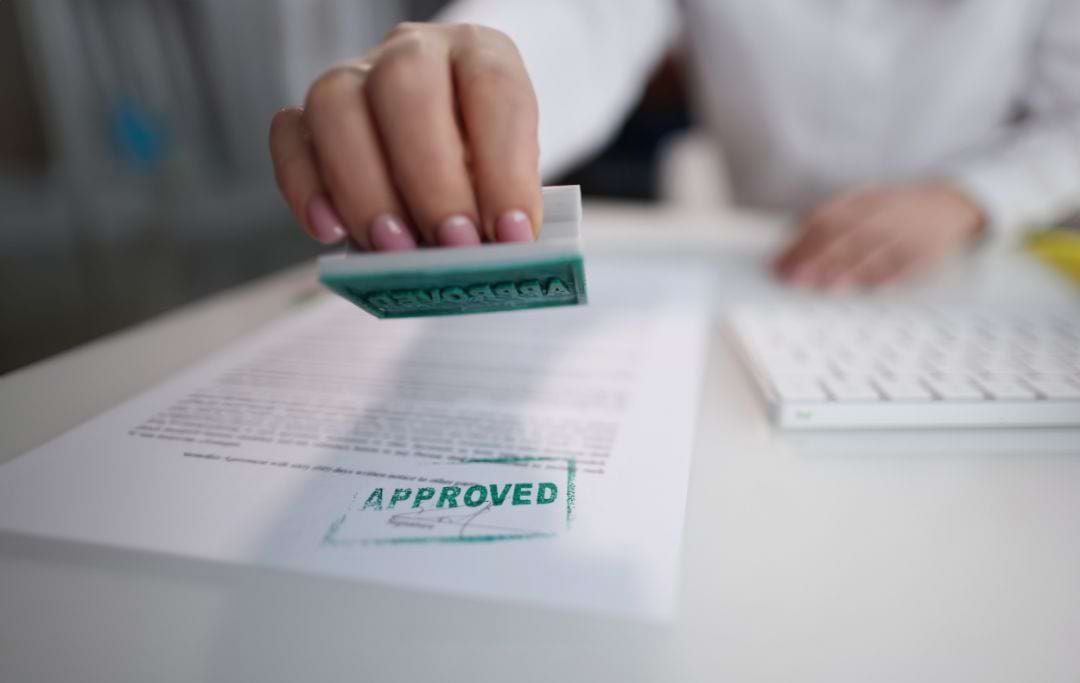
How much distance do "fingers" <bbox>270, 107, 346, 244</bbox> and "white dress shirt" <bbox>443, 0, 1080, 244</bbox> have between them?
35 cm

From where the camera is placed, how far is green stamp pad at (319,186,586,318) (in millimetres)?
192

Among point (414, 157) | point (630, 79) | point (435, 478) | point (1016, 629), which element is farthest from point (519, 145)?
point (630, 79)

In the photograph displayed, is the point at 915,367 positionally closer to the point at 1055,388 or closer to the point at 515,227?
the point at 1055,388

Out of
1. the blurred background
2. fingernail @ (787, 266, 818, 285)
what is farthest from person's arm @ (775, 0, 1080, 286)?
the blurred background

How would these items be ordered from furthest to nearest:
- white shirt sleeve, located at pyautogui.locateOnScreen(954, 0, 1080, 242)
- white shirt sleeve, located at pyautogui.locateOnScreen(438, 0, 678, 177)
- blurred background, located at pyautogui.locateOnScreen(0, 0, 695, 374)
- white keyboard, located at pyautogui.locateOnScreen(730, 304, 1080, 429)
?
blurred background, located at pyautogui.locateOnScreen(0, 0, 695, 374)
white shirt sleeve, located at pyautogui.locateOnScreen(954, 0, 1080, 242)
white shirt sleeve, located at pyautogui.locateOnScreen(438, 0, 678, 177)
white keyboard, located at pyautogui.locateOnScreen(730, 304, 1080, 429)

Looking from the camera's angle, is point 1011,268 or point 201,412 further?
point 1011,268

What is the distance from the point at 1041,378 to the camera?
326 millimetres

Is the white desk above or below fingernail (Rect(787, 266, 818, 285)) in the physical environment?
below

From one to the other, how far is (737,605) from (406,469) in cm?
14

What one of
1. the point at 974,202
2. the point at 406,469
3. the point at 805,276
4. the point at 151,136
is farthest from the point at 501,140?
the point at 151,136

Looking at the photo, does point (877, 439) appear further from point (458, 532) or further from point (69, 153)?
point (69, 153)

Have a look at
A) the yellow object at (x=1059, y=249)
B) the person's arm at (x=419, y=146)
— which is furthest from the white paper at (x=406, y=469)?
the yellow object at (x=1059, y=249)

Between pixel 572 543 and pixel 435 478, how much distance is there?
0.07m

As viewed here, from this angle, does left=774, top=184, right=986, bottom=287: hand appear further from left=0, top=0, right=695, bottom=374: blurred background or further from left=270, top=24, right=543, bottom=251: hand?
left=0, top=0, right=695, bottom=374: blurred background
